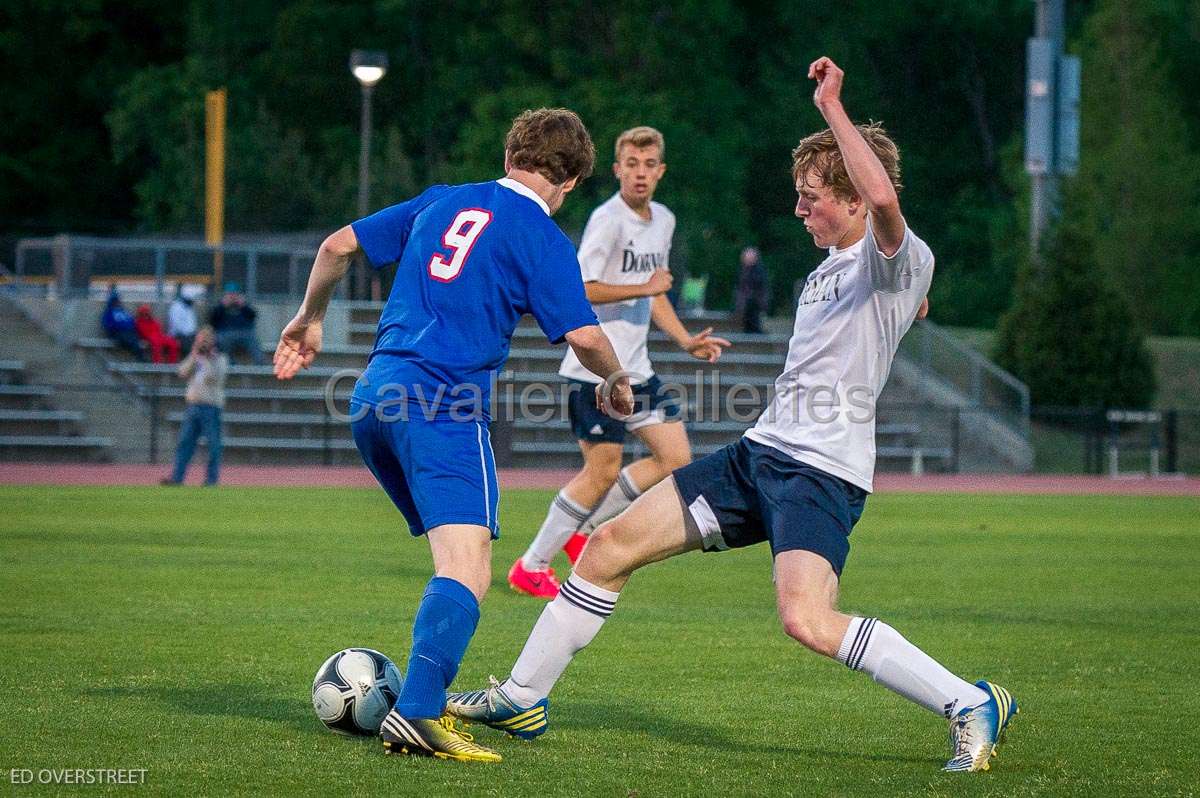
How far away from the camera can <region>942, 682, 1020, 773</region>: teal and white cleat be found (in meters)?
5.32

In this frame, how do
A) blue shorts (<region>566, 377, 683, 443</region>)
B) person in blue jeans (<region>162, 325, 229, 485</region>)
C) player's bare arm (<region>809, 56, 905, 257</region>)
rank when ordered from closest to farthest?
player's bare arm (<region>809, 56, 905, 257</region>)
blue shorts (<region>566, 377, 683, 443</region>)
person in blue jeans (<region>162, 325, 229, 485</region>)

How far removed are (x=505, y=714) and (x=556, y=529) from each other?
3.95 m

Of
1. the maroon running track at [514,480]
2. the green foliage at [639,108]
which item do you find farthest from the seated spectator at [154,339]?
the green foliage at [639,108]

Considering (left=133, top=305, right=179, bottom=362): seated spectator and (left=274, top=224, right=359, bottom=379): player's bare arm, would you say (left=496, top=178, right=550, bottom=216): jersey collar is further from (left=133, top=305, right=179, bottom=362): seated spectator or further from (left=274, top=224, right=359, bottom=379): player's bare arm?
(left=133, top=305, right=179, bottom=362): seated spectator

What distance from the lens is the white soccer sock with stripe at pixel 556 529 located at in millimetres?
9688

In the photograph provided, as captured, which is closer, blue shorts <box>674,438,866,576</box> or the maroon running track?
blue shorts <box>674,438,866,576</box>

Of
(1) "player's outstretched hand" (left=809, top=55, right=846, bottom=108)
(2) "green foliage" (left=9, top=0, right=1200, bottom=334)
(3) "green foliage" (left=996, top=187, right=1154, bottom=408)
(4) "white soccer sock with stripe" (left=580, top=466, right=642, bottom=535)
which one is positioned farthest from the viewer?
(2) "green foliage" (left=9, top=0, right=1200, bottom=334)

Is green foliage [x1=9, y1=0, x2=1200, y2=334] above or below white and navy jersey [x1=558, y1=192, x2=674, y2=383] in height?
above

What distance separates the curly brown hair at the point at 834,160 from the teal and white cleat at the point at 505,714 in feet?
6.31

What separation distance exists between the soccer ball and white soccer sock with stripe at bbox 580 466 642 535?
14.0 feet

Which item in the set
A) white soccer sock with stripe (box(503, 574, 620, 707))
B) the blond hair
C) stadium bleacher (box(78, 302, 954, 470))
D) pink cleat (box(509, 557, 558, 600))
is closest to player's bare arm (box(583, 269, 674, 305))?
the blond hair

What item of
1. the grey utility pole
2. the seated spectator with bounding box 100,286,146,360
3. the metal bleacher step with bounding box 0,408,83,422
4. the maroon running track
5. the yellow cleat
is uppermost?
the grey utility pole

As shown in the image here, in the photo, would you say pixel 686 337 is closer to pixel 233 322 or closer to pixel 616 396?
pixel 616 396

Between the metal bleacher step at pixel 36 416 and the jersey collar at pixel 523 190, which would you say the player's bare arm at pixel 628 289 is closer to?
the jersey collar at pixel 523 190
